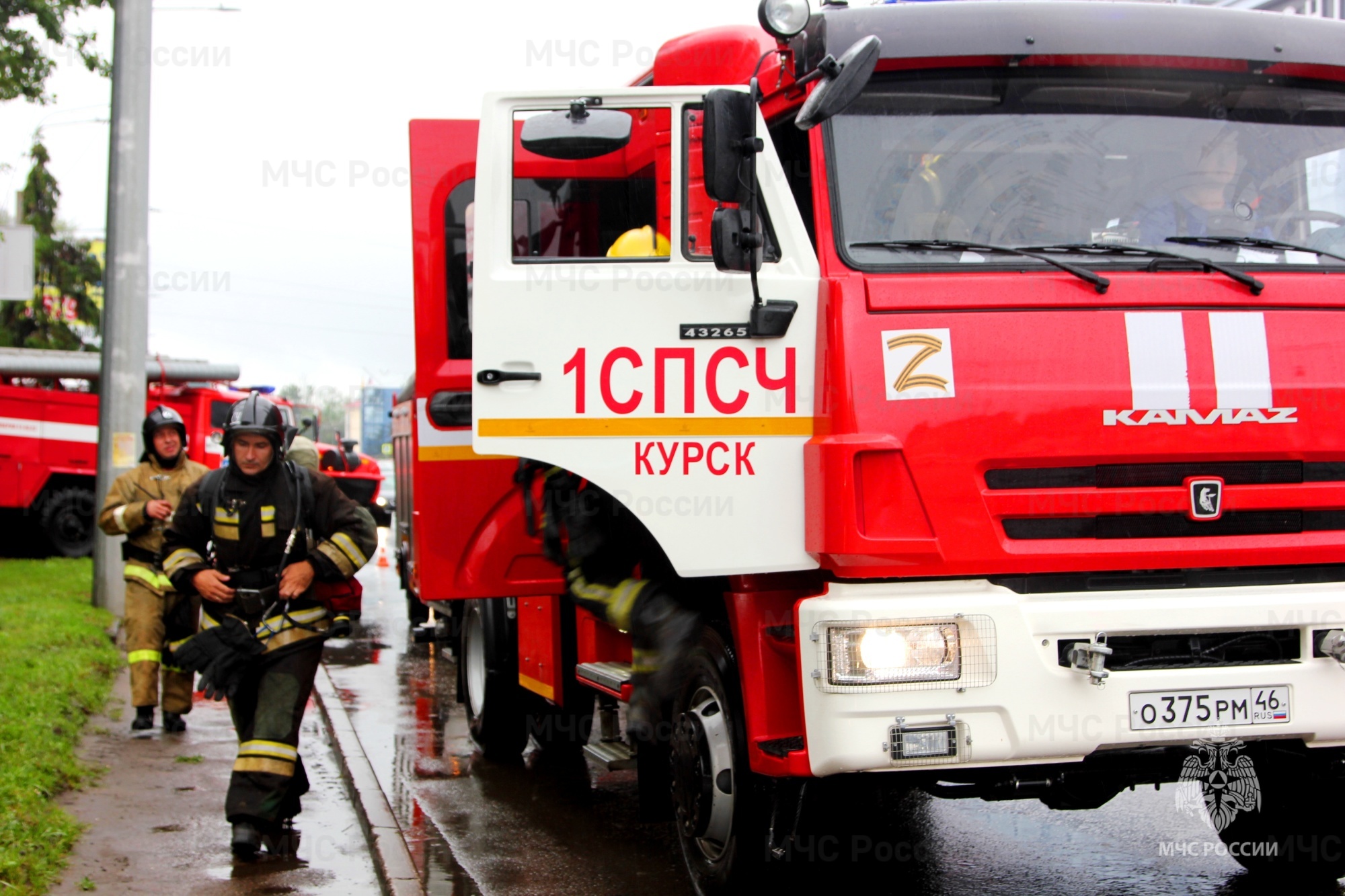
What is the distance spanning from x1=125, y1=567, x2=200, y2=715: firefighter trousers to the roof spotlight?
5038 millimetres

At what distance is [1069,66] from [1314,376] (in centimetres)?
123

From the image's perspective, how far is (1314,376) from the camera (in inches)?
163

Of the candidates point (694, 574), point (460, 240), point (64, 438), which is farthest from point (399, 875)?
point (64, 438)

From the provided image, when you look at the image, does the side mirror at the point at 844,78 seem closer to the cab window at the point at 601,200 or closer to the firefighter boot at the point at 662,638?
the cab window at the point at 601,200

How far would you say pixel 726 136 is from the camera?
4.16 m

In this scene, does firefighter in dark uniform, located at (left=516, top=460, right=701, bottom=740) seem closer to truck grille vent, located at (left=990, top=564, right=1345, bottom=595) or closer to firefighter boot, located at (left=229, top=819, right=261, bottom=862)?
truck grille vent, located at (left=990, top=564, right=1345, bottom=595)

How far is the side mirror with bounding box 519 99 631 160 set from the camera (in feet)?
15.0

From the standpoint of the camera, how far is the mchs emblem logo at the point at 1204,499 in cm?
410

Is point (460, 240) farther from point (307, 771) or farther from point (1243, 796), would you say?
point (1243, 796)

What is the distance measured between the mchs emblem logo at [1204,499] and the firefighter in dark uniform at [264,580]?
336cm

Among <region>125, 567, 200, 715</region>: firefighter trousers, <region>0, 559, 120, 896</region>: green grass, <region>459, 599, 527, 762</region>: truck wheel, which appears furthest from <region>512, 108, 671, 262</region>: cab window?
<region>125, 567, 200, 715</region>: firefighter trousers

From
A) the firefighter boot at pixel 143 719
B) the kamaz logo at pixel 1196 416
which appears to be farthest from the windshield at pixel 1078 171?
the firefighter boot at pixel 143 719

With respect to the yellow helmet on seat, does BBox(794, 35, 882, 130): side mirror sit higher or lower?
higher

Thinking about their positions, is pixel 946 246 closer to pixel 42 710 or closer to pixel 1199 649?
pixel 1199 649
